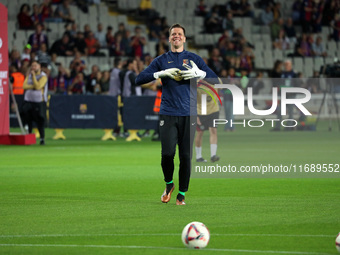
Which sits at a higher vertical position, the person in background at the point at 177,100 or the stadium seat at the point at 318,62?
the person in background at the point at 177,100

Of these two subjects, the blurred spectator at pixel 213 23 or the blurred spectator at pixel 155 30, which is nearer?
the blurred spectator at pixel 155 30

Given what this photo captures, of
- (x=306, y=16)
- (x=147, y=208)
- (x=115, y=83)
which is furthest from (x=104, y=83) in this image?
(x=147, y=208)

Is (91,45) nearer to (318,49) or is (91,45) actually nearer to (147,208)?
(318,49)

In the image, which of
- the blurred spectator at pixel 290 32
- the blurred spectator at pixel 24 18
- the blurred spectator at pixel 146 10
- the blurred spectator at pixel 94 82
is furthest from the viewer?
the blurred spectator at pixel 290 32

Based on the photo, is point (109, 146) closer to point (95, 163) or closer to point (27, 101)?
point (27, 101)

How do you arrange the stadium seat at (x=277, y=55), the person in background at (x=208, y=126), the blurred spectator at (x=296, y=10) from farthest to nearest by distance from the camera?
1. the blurred spectator at (x=296, y=10)
2. the stadium seat at (x=277, y=55)
3. the person in background at (x=208, y=126)

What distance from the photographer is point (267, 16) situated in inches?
1614

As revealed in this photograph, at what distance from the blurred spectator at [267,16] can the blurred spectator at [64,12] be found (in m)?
10.1

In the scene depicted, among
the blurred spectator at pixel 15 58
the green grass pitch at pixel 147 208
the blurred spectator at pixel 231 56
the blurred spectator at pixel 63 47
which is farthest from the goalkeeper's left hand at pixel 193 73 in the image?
the blurred spectator at pixel 63 47

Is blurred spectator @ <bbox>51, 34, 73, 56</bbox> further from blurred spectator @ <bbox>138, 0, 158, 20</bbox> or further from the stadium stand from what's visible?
blurred spectator @ <bbox>138, 0, 158, 20</bbox>

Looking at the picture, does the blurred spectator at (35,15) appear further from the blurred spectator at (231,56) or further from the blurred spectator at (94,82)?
the blurred spectator at (231,56)

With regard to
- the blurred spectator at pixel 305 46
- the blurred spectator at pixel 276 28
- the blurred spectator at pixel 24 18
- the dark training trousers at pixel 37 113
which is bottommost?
the dark training trousers at pixel 37 113

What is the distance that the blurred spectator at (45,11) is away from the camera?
35.1 meters

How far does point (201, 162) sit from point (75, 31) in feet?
61.5
